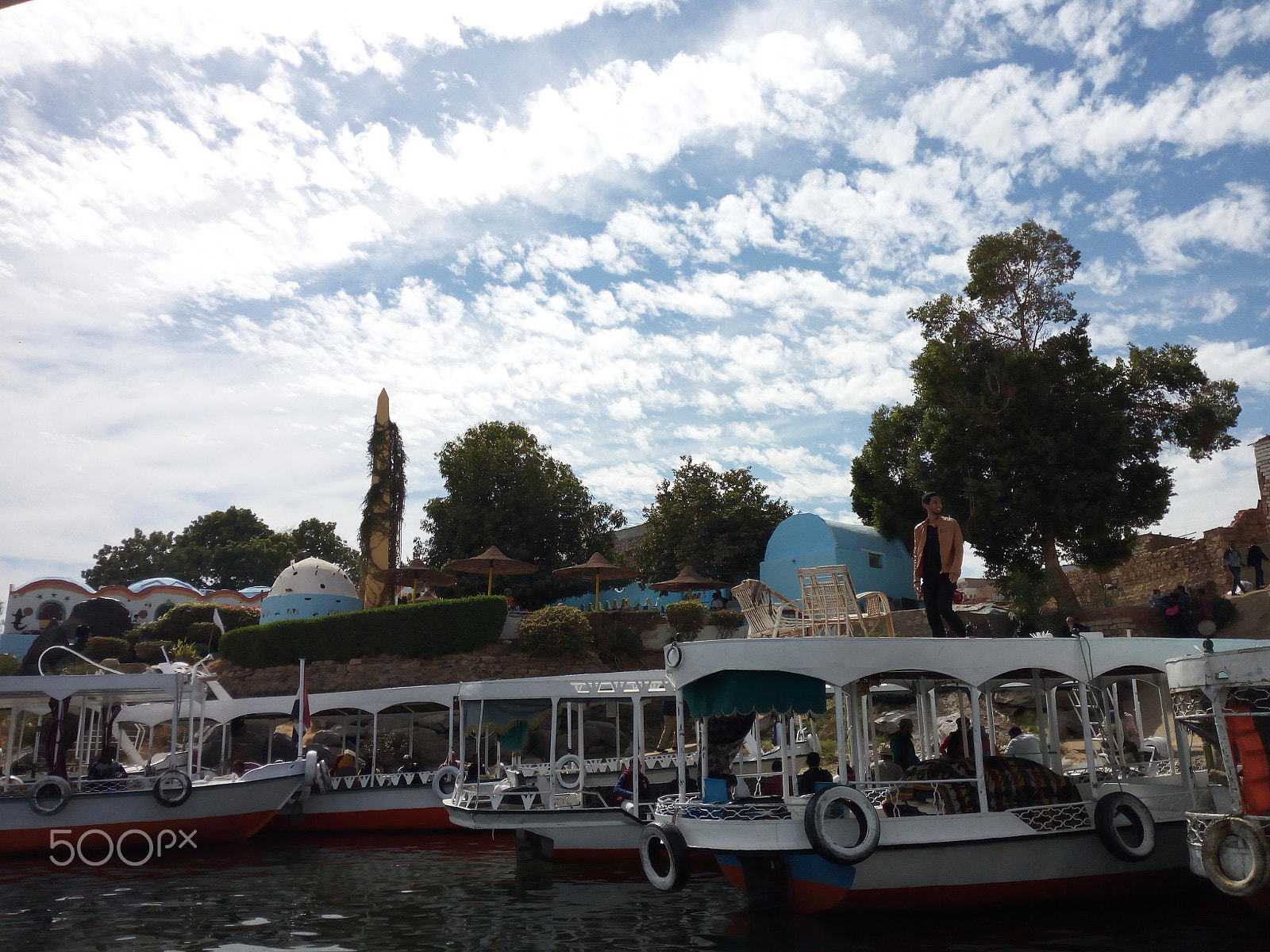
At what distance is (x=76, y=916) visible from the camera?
1125 cm

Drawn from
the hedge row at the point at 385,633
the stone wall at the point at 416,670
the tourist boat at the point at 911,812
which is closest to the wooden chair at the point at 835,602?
the tourist boat at the point at 911,812

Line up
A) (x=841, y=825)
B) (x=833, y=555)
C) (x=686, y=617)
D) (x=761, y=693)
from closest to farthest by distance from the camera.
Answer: (x=841, y=825) → (x=761, y=693) → (x=686, y=617) → (x=833, y=555)

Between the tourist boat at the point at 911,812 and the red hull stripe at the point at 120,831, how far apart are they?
391 inches

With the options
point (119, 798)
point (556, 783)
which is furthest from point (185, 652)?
point (556, 783)

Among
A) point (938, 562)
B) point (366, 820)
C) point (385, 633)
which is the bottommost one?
point (366, 820)

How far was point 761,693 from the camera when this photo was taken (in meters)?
10.1

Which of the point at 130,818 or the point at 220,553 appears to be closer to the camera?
the point at 130,818

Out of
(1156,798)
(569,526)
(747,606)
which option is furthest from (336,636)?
(1156,798)

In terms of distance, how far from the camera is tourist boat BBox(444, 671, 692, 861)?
45.1 feet

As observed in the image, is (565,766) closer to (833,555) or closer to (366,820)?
(366,820)

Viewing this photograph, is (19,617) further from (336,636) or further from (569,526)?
(569,526)

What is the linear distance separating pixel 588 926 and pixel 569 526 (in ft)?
97.5

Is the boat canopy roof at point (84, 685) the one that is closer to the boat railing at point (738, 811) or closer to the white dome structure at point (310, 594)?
the boat railing at point (738, 811)

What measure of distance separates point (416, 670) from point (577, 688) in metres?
14.3
